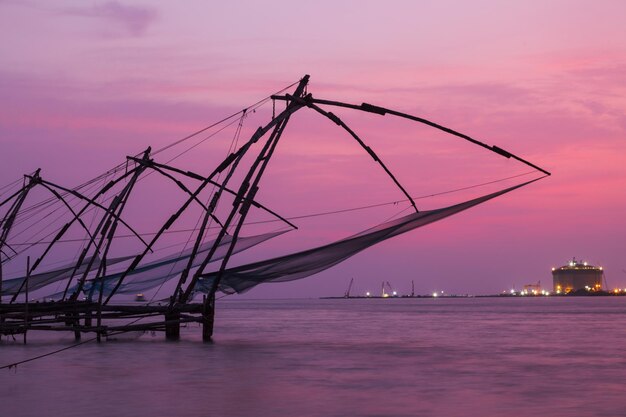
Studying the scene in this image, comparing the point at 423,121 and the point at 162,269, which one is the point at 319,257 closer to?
the point at 423,121

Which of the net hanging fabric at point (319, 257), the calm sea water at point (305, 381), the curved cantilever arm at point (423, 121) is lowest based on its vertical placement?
the calm sea water at point (305, 381)

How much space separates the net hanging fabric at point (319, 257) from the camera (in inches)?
604

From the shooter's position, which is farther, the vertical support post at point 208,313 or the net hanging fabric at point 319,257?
the vertical support post at point 208,313

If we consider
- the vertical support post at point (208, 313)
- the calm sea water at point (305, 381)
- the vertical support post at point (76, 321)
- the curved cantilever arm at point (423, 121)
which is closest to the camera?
the calm sea water at point (305, 381)

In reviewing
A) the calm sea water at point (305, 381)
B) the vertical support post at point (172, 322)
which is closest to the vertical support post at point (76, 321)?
the calm sea water at point (305, 381)

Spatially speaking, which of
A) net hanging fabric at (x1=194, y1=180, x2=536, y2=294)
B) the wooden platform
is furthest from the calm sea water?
net hanging fabric at (x1=194, y1=180, x2=536, y2=294)

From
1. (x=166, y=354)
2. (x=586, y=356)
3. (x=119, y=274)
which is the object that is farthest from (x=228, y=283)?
(x=586, y=356)

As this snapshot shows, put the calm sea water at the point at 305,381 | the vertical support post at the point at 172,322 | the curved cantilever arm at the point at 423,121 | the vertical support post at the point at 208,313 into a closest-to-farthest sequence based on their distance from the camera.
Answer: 1. the calm sea water at the point at 305,381
2. the curved cantilever arm at the point at 423,121
3. the vertical support post at the point at 208,313
4. the vertical support post at the point at 172,322

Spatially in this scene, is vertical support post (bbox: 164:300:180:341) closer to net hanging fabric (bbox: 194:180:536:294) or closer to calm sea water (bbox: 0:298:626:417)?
calm sea water (bbox: 0:298:626:417)

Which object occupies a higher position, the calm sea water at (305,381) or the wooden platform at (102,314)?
the wooden platform at (102,314)

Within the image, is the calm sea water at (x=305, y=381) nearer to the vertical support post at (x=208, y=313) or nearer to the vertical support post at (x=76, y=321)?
the vertical support post at (x=208, y=313)

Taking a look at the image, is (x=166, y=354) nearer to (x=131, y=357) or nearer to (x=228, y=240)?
(x=131, y=357)

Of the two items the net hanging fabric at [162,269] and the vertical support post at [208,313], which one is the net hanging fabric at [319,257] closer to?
the vertical support post at [208,313]

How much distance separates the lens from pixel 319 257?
1648 centimetres
